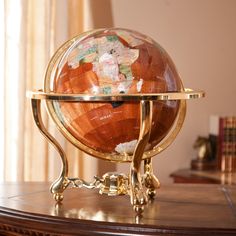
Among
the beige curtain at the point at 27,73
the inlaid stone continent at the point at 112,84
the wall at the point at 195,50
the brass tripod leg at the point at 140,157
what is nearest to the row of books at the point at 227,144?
the wall at the point at 195,50

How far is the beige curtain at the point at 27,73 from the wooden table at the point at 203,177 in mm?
985

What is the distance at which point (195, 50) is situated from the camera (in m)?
5.48

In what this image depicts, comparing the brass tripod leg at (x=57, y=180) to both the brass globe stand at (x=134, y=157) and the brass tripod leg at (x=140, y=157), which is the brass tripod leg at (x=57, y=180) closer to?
the brass globe stand at (x=134, y=157)

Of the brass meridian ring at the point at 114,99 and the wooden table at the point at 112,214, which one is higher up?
the brass meridian ring at the point at 114,99

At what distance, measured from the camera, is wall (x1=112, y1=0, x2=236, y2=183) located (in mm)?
5367

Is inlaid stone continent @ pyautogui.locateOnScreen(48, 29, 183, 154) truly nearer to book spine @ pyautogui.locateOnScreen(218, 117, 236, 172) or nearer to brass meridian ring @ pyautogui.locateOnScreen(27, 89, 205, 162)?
brass meridian ring @ pyautogui.locateOnScreen(27, 89, 205, 162)

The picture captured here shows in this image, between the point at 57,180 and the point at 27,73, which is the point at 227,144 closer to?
the point at 27,73

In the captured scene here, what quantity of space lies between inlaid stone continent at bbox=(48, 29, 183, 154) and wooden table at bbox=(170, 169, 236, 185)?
8.73 ft

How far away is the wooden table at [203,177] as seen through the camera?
481 centimetres

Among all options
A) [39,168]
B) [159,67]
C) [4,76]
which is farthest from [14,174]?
[159,67]

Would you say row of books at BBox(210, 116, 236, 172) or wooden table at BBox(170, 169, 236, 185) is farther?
row of books at BBox(210, 116, 236, 172)

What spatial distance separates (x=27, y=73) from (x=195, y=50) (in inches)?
71.0

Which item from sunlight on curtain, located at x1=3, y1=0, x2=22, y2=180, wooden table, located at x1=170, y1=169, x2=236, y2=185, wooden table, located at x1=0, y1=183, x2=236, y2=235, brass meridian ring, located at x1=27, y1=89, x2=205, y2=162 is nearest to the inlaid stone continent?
brass meridian ring, located at x1=27, y1=89, x2=205, y2=162

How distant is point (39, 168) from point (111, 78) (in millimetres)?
2198
